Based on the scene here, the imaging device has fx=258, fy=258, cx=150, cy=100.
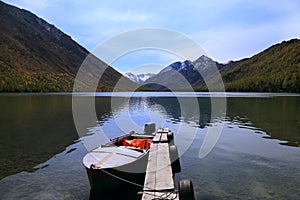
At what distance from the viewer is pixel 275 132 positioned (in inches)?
1257

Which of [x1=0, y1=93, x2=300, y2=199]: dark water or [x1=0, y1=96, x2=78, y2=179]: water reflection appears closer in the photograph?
[x1=0, y1=93, x2=300, y2=199]: dark water

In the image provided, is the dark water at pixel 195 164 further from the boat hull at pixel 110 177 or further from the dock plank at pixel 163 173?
the dock plank at pixel 163 173

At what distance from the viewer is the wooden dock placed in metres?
9.48

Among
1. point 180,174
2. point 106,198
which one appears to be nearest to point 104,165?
point 106,198

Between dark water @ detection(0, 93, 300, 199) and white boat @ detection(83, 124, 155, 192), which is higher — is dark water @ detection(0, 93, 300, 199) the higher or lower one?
the lower one

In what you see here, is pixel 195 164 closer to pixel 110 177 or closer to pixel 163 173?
pixel 163 173

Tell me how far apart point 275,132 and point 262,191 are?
815 inches

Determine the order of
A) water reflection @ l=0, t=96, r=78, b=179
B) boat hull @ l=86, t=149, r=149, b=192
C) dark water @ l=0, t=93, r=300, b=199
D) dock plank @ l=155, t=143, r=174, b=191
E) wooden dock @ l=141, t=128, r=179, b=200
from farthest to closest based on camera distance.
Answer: water reflection @ l=0, t=96, r=78, b=179, dark water @ l=0, t=93, r=300, b=199, boat hull @ l=86, t=149, r=149, b=192, dock plank @ l=155, t=143, r=174, b=191, wooden dock @ l=141, t=128, r=179, b=200

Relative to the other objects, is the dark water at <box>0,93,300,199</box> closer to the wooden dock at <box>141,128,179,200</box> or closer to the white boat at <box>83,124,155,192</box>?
the white boat at <box>83,124,155,192</box>

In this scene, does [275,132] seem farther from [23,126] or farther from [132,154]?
[23,126]

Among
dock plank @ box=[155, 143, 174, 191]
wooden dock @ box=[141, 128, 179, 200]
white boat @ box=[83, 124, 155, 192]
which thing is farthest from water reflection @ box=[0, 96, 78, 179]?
dock plank @ box=[155, 143, 174, 191]

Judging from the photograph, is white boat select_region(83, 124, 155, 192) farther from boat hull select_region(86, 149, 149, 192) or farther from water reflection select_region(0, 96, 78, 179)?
water reflection select_region(0, 96, 78, 179)

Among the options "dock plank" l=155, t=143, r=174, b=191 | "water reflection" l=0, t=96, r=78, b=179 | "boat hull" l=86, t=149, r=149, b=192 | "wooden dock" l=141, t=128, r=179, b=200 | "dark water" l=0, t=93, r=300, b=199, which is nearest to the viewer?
"wooden dock" l=141, t=128, r=179, b=200

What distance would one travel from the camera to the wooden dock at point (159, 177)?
9477 mm
